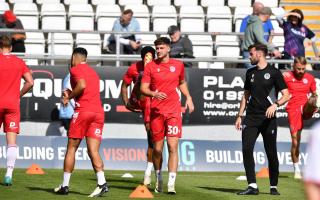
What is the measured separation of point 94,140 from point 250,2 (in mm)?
13181

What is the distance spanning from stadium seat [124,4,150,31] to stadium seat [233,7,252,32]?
228 centimetres

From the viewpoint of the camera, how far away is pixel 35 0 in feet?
76.7

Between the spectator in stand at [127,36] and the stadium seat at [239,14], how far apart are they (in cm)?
311

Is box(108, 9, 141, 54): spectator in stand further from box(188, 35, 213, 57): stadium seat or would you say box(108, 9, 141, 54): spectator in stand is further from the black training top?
the black training top

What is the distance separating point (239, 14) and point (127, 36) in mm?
3671

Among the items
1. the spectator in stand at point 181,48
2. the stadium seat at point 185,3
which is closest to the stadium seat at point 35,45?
the spectator in stand at point 181,48

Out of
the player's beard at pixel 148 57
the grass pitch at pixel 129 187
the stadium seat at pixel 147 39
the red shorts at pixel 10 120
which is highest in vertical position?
the player's beard at pixel 148 57

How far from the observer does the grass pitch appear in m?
11.6

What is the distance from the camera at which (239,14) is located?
22.8m

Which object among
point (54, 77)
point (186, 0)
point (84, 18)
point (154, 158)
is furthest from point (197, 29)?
point (154, 158)

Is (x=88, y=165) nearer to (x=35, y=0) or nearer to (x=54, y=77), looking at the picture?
(x=54, y=77)

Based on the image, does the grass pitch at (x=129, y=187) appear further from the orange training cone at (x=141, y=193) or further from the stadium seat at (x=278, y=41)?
the stadium seat at (x=278, y=41)

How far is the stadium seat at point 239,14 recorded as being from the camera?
22.6m

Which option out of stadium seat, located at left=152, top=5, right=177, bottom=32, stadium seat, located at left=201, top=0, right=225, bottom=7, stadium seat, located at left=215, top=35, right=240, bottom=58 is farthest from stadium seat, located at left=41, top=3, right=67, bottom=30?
stadium seat, located at left=215, top=35, right=240, bottom=58
